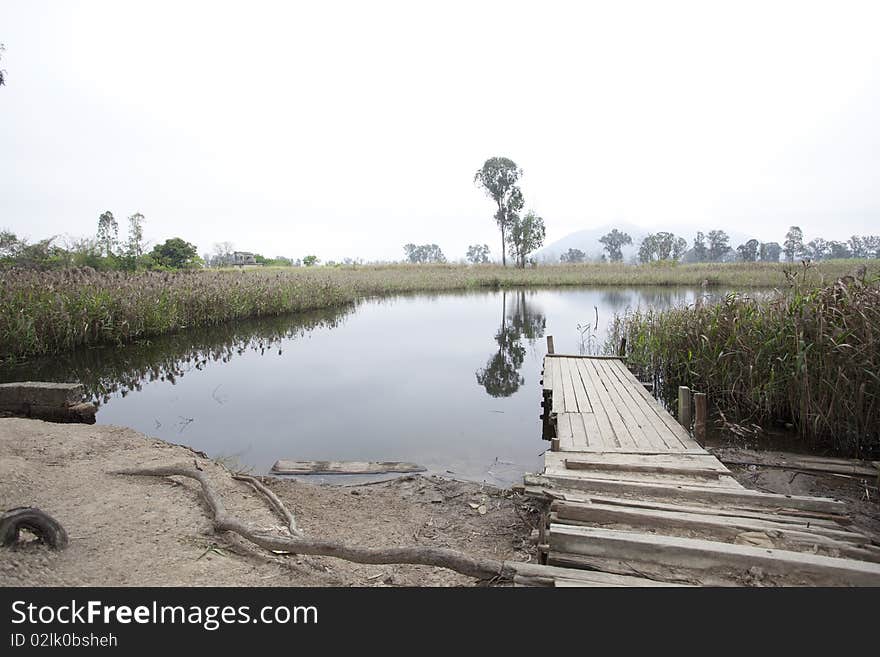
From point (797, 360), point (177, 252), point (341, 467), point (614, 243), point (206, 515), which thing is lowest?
point (341, 467)

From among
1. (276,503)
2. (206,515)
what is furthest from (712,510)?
(206,515)

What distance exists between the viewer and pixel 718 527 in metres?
2.75

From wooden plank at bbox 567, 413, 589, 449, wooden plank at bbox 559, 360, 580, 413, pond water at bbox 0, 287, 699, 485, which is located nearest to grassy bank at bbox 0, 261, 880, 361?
pond water at bbox 0, 287, 699, 485

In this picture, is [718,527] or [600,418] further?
[600,418]

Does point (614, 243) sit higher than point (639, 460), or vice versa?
point (614, 243)

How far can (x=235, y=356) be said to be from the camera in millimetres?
10859

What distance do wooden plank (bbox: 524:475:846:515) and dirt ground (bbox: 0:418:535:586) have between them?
0.47m

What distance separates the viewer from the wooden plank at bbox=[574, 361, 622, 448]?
15.4 ft

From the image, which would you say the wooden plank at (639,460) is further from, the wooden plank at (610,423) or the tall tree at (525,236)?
the tall tree at (525,236)

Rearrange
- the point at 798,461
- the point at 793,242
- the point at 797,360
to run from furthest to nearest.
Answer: the point at 793,242 < the point at 797,360 < the point at 798,461

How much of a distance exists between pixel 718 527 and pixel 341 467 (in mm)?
3553

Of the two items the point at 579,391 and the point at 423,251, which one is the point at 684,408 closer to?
the point at 579,391

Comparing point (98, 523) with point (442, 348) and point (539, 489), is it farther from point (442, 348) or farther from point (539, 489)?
point (442, 348)
